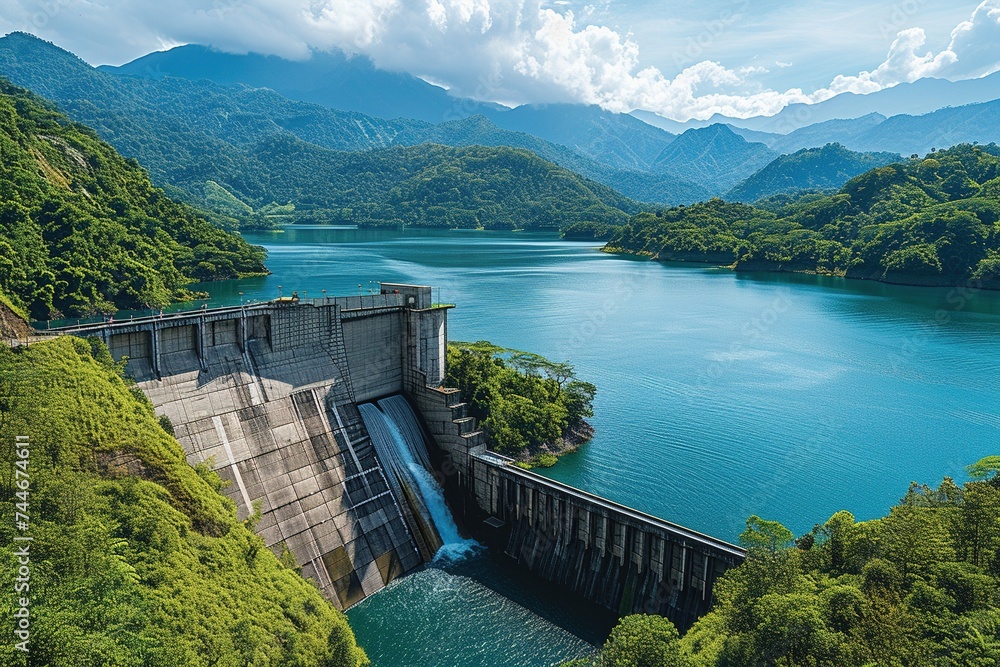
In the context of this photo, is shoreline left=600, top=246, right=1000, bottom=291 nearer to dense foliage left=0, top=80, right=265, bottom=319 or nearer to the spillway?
dense foliage left=0, top=80, right=265, bottom=319

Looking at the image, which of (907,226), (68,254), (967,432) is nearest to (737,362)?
(967,432)

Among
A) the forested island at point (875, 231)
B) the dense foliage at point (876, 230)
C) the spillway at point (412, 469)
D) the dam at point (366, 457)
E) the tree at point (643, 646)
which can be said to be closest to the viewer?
the tree at point (643, 646)

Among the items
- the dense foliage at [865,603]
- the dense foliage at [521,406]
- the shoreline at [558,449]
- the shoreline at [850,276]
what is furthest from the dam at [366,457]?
the shoreline at [850,276]

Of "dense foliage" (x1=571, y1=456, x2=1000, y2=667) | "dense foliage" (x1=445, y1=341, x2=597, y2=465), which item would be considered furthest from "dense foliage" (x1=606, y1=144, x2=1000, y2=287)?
"dense foliage" (x1=571, y1=456, x2=1000, y2=667)

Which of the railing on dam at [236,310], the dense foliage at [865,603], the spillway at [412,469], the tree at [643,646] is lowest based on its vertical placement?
the spillway at [412,469]

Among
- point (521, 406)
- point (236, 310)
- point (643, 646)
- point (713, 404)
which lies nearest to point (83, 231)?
point (236, 310)

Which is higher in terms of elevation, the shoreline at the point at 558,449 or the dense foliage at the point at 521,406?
the dense foliage at the point at 521,406

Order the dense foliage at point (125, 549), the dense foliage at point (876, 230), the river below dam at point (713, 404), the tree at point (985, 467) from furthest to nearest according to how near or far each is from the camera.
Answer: the dense foliage at point (876, 230) → the river below dam at point (713, 404) → the tree at point (985, 467) → the dense foliage at point (125, 549)

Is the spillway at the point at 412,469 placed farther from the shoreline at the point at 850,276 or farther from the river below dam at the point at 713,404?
the shoreline at the point at 850,276
